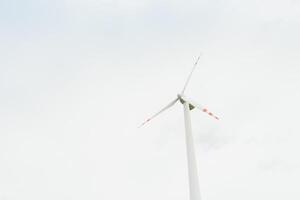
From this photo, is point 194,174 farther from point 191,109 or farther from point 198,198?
point 191,109

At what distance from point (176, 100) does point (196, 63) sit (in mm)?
7456

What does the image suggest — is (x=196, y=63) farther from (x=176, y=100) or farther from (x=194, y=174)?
(x=194, y=174)

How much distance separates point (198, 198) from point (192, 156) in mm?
5992

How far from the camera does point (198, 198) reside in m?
50.9

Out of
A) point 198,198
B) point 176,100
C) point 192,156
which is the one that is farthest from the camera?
point 176,100

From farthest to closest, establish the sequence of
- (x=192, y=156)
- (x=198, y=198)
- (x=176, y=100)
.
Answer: (x=176, y=100)
(x=192, y=156)
(x=198, y=198)

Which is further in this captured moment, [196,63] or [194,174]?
[196,63]

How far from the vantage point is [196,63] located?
228ft

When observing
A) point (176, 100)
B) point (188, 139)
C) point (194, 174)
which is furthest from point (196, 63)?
point (194, 174)

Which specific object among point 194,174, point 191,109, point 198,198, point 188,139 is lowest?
point 198,198

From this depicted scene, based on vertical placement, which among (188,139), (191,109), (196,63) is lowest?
(188,139)

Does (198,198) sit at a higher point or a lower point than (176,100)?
lower

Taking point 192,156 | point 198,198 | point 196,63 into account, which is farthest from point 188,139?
point 196,63

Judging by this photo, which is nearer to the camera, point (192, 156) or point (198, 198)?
point (198, 198)
